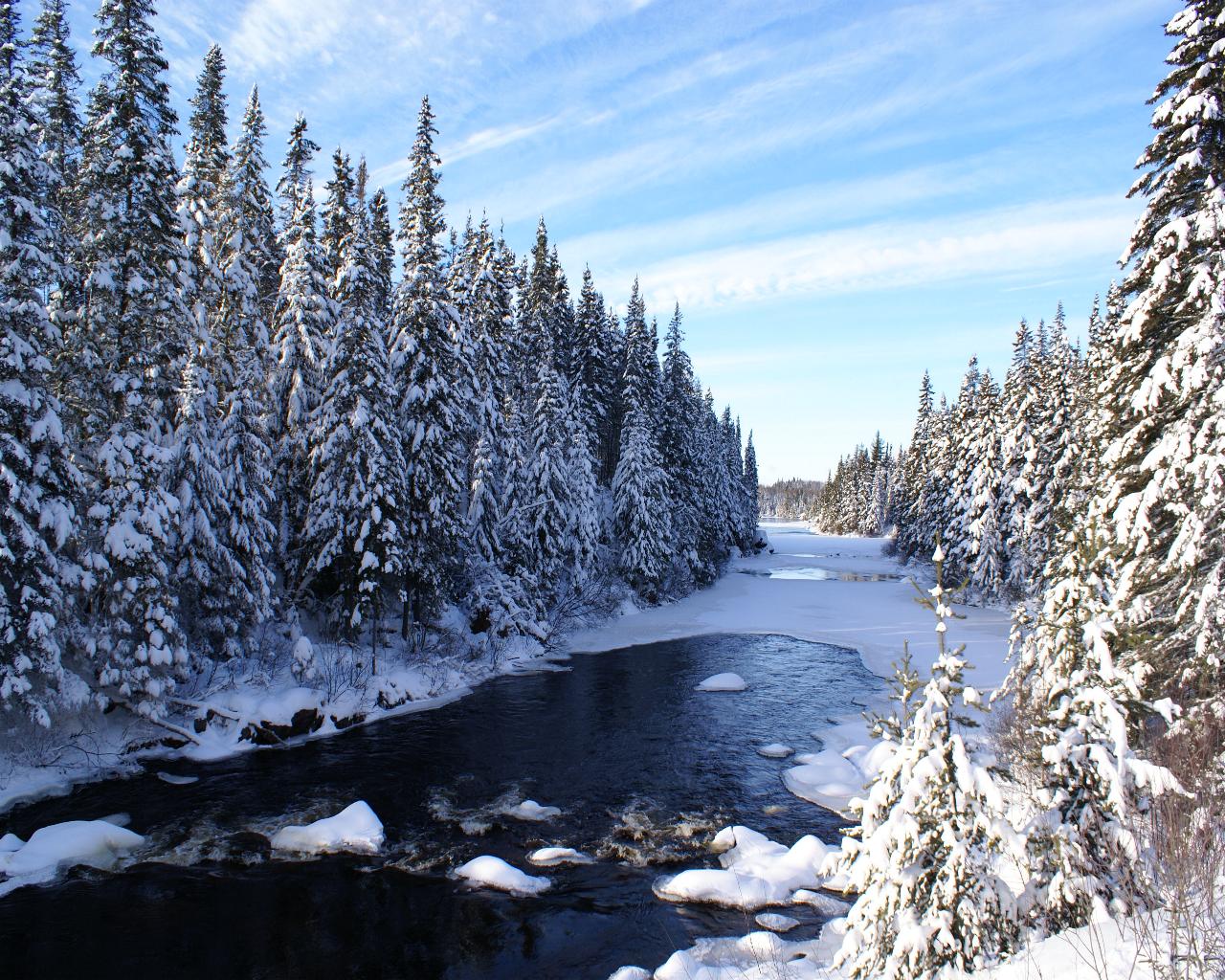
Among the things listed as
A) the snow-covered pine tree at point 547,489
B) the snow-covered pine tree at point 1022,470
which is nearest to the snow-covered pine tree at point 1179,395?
the snow-covered pine tree at point 547,489

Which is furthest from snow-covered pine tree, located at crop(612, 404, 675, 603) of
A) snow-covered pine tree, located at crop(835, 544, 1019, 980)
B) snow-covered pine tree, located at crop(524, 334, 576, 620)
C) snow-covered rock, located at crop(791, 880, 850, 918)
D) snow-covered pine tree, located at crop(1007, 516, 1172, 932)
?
snow-covered pine tree, located at crop(835, 544, 1019, 980)

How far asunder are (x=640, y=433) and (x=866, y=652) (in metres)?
18.8

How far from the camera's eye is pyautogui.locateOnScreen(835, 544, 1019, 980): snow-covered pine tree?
556 centimetres

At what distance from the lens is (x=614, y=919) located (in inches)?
424

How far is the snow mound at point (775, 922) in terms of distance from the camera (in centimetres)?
A: 1030

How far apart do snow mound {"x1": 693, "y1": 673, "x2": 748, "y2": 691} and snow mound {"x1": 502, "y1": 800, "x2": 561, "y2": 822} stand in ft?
36.5

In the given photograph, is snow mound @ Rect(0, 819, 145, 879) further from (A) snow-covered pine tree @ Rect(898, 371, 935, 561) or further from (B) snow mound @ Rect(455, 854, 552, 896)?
(A) snow-covered pine tree @ Rect(898, 371, 935, 561)

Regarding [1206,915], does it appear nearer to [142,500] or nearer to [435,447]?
[142,500]

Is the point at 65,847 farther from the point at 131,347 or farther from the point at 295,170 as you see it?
the point at 295,170

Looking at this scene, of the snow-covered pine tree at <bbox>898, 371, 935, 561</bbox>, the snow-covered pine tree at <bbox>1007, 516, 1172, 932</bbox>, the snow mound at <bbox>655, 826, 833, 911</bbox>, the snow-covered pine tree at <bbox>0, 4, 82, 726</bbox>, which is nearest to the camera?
the snow-covered pine tree at <bbox>1007, 516, 1172, 932</bbox>

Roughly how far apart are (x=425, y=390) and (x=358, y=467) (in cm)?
389

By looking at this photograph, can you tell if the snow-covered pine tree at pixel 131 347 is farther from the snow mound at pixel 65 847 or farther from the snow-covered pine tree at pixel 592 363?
the snow-covered pine tree at pixel 592 363

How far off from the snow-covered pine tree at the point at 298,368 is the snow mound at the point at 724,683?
15.2 meters

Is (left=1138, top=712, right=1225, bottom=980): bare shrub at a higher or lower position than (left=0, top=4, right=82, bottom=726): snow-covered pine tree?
→ lower
